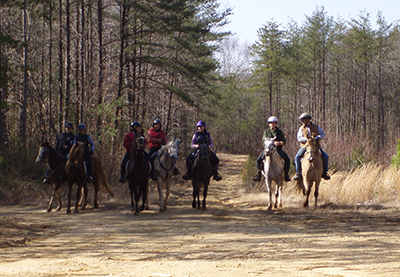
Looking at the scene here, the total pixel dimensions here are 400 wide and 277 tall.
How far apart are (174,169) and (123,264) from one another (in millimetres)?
7370

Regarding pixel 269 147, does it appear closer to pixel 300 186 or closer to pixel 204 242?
pixel 300 186

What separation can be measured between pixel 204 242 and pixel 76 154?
6.12 metres

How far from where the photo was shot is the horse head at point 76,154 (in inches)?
523

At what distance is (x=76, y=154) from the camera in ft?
43.6

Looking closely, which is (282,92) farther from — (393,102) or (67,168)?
(67,168)

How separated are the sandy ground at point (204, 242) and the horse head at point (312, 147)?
1.64m

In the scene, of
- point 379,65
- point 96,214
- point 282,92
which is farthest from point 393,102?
point 96,214

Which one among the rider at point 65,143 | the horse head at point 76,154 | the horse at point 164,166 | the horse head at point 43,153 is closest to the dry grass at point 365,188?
the horse at point 164,166

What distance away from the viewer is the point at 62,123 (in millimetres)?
21656

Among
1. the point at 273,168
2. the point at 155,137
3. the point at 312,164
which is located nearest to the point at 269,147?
the point at 273,168

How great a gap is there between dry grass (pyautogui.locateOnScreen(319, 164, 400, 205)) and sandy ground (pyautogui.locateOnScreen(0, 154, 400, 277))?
99 cm

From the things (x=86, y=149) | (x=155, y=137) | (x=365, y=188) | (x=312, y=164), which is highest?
(x=155, y=137)

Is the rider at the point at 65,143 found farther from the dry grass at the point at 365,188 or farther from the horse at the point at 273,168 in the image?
the dry grass at the point at 365,188

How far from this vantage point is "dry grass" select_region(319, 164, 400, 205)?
1411cm
